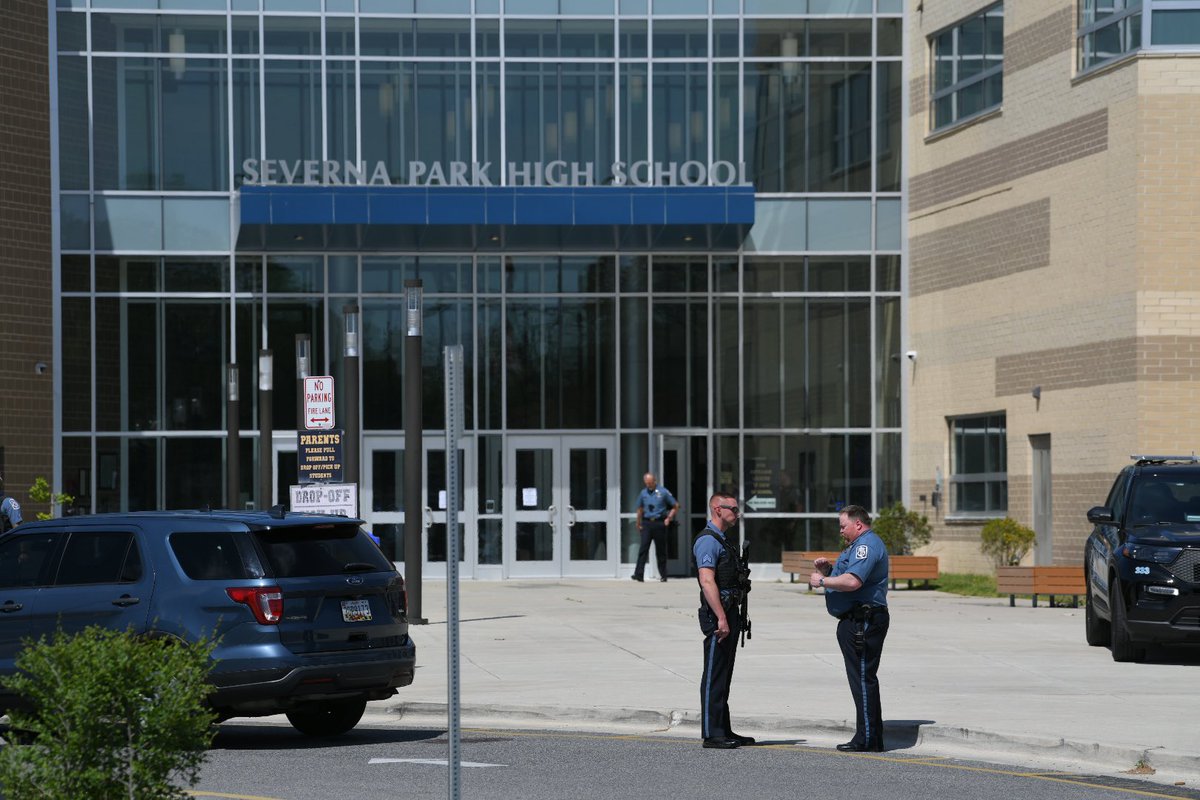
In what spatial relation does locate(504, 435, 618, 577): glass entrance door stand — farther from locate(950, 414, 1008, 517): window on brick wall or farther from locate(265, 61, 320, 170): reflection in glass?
locate(265, 61, 320, 170): reflection in glass

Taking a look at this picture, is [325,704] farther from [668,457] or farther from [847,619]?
[668,457]

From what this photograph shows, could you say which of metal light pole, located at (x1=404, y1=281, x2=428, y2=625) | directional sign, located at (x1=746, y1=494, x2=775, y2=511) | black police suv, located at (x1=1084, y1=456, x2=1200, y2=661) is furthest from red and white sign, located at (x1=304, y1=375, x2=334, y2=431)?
directional sign, located at (x1=746, y1=494, x2=775, y2=511)

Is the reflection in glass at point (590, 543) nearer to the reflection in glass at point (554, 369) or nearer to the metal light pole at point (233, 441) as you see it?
the reflection in glass at point (554, 369)

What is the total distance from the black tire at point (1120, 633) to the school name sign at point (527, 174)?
16810 millimetres

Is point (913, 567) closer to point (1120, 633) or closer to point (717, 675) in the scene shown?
point (1120, 633)

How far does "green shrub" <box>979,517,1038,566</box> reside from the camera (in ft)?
99.8

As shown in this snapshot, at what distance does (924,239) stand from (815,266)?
2.10 meters

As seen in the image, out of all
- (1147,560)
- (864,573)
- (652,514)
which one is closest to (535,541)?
(652,514)

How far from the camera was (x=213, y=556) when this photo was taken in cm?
1326

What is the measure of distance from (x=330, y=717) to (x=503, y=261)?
856 inches

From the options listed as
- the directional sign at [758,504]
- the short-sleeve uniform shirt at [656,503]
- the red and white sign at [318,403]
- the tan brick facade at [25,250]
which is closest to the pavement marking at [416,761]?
the red and white sign at [318,403]

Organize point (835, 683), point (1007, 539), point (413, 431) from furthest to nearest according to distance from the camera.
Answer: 1. point (1007, 539)
2. point (413, 431)
3. point (835, 683)

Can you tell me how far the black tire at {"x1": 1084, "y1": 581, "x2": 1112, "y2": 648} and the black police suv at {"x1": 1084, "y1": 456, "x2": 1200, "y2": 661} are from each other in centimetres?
1

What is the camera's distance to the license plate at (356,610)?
43.9ft
